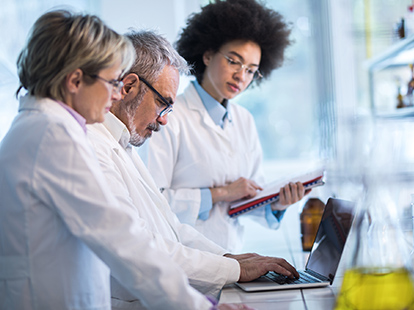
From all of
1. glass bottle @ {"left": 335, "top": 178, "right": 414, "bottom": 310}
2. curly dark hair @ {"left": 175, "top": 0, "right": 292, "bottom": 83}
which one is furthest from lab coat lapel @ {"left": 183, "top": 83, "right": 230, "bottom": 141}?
glass bottle @ {"left": 335, "top": 178, "right": 414, "bottom": 310}

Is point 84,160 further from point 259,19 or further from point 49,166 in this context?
point 259,19

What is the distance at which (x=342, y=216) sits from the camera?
1.31 meters

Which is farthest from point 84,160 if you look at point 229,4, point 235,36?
point 229,4

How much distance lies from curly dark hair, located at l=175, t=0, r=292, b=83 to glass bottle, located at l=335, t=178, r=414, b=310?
4.54 feet

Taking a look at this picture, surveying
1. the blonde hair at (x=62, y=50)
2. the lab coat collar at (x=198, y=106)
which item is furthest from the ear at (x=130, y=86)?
the lab coat collar at (x=198, y=106)

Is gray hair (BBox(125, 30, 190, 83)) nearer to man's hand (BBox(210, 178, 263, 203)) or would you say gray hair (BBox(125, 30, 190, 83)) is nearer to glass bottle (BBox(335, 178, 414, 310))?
man's hand (BBox(210, 178, 263, 203))

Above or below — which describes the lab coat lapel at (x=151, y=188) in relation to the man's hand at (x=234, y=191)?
above

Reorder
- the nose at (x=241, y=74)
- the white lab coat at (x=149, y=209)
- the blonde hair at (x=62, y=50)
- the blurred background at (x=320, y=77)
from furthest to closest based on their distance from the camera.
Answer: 1. the blurred background at (x=320, y=77)
2. the nose at (x=241, y=74)
3. the white lab coat at (x=149, y=209)
4. the blonde hair at (x=62, y=50)

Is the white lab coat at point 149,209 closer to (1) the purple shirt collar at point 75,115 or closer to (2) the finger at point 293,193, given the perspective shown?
(1) the purple shirt collar at point 75,115

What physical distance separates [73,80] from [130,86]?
1.62ft

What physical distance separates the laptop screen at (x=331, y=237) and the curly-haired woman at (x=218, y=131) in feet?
1.39

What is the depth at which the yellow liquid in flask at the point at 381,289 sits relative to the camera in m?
0.76

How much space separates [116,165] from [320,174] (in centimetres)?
87

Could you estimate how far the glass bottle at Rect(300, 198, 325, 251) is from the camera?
1.83 metres
